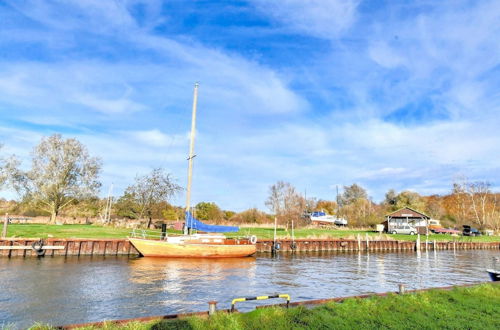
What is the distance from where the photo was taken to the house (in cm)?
6450

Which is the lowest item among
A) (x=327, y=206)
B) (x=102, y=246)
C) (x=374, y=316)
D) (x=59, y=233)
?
(x=102, y=246)

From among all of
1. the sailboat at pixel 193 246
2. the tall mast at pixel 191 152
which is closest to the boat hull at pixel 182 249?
the sailboat at pixel 193 246

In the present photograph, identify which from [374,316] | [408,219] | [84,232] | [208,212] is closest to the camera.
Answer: [374,316]

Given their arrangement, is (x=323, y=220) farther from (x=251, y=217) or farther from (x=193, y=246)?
(x=193, y=246)

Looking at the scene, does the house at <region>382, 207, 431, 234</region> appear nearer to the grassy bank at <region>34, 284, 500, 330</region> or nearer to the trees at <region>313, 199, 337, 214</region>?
the trees at <region>313, 199, 337, 214</region>

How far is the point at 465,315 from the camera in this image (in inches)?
384

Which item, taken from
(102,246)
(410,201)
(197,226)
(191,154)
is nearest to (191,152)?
(191,154)

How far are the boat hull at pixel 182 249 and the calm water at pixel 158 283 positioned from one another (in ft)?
2.84

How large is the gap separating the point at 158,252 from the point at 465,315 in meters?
24.9

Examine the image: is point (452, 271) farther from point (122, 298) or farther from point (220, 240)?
point (122, 298)

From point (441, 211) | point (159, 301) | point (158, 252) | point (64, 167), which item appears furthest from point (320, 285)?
point (441, 211)

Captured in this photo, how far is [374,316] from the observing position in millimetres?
9594

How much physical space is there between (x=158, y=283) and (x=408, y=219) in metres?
A: 58.0

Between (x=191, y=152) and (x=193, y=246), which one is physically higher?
(x=191, y=152)
